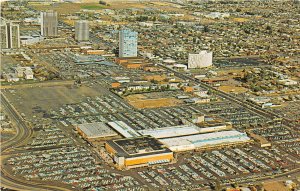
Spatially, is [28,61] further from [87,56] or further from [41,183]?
[41,183]

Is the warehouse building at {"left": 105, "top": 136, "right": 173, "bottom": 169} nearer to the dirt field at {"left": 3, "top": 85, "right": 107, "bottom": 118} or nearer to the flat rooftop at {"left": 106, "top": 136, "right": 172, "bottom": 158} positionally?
the flat rooftop at {"left": 106, "top": 136, "right": 172, "bottom": 158}

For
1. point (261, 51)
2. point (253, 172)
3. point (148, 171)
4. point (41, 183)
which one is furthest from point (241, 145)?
point (261, 51)

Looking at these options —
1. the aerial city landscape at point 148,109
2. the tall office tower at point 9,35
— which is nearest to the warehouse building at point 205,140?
the aerial city landscape at point 148,109

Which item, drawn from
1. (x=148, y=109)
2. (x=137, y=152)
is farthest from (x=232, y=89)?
(x=137, y=152)

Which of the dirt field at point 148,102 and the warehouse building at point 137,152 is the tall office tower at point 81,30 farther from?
Result: the warehouse building at point 137,152

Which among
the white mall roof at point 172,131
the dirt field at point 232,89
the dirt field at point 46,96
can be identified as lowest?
the dirt field at point 46,96

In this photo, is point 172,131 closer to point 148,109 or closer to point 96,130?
point 96,130

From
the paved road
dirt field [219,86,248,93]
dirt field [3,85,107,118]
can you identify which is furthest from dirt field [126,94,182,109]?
dirt field [219,86,248,93]
